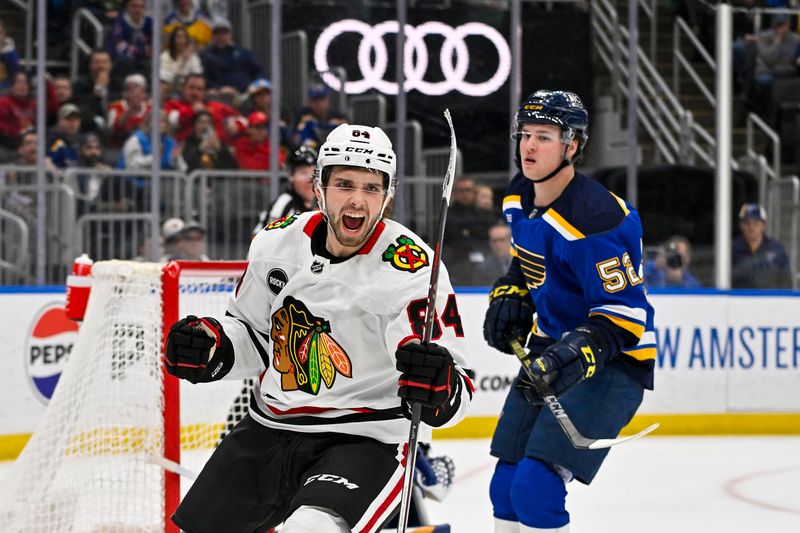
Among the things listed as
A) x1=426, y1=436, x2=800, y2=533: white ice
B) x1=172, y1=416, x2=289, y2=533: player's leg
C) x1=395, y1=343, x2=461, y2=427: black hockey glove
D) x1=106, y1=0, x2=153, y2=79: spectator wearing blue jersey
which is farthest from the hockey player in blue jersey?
x1=106, y1=0, x2=153, y2=79: spectator wearing blue jersey

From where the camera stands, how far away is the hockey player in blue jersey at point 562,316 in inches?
111

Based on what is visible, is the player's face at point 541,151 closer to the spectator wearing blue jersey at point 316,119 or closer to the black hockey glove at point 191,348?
the black hockey glove at point 191,348

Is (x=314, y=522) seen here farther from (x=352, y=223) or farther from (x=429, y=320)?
(x=352, y=223)

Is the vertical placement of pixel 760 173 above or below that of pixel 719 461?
above

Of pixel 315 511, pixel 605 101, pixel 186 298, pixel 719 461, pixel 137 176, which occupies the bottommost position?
pixel 719 461

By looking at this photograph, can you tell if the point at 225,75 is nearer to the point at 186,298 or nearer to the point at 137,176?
the point at 137,176

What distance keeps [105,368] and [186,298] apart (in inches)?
12.1

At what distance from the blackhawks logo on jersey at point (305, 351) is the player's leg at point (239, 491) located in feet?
0.41

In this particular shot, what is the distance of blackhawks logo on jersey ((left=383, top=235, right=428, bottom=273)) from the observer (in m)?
2.50

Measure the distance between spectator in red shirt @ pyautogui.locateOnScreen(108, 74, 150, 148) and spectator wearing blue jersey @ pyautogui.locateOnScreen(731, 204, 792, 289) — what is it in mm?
3249

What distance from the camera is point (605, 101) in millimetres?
7895

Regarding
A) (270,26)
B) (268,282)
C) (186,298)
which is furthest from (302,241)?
(270,26)

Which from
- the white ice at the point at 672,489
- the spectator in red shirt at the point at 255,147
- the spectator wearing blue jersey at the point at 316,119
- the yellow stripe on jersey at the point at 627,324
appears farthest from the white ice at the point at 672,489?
the spectator wearing blue jersey at the point at 316,119

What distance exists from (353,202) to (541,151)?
26.3 inches
